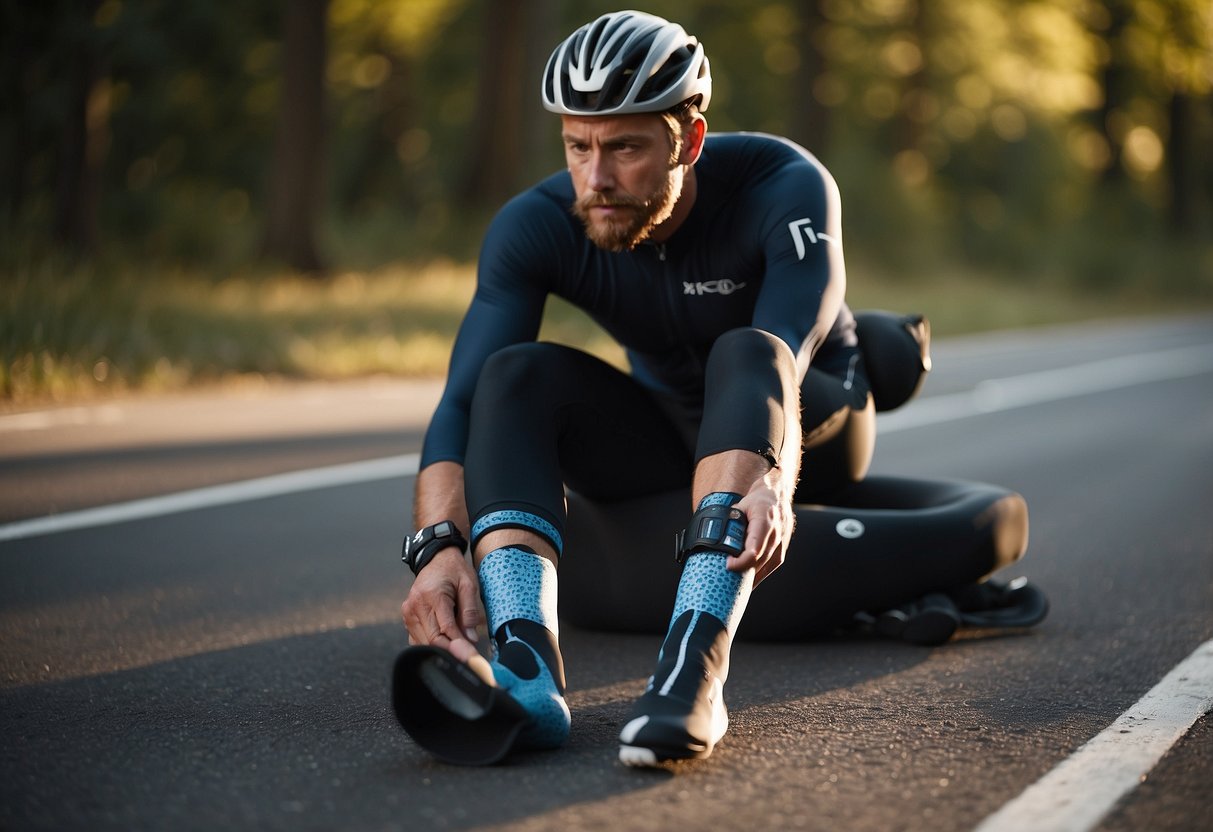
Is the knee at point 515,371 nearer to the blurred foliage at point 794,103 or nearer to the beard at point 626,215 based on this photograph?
the beard at point 626,215

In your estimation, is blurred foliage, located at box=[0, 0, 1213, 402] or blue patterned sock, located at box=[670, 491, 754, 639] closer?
blue patterned sock, located at box=[670, 491, 754, 639]

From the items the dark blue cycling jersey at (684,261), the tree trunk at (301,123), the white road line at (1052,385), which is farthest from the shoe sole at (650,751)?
the tree trunk at (301,123)

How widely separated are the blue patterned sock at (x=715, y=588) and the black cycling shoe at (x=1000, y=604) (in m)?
1.53

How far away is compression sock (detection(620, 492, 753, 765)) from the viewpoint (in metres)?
3.00

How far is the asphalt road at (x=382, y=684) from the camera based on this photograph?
2.90m

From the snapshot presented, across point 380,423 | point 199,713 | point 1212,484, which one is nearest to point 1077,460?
point 1212,484

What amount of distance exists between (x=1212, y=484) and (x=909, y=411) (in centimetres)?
358

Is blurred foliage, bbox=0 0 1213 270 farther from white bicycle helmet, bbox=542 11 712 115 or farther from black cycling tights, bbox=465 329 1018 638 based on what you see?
white bicycle helmet, bbox=542 11 712 115

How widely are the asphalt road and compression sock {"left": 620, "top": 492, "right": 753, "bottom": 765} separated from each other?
0.07 metres

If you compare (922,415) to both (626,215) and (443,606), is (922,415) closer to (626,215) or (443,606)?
(626,215)

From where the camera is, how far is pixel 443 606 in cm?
330

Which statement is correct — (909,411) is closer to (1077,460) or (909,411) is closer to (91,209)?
(1077,460)

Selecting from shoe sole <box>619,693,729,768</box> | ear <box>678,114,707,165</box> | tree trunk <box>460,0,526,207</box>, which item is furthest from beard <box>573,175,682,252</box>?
tree trunk <box>460,0,526,207</box>

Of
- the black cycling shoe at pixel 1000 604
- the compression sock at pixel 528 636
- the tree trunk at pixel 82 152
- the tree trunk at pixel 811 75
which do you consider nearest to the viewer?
the compression sock at pixel 528 636
